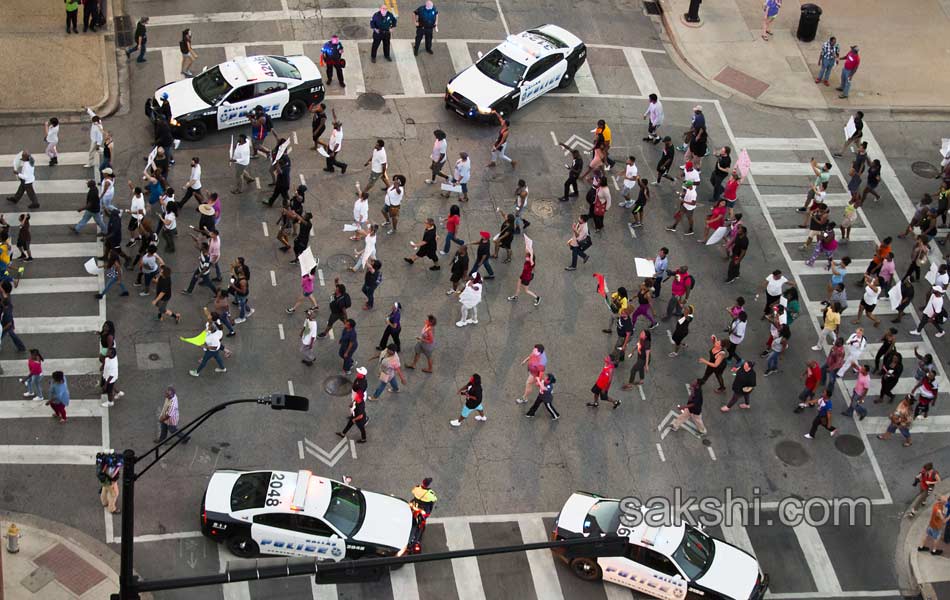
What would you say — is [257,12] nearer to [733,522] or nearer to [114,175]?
[114,175]

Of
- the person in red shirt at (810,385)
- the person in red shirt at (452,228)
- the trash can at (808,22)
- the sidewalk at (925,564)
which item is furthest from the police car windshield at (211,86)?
the sidewalk at (925,564)

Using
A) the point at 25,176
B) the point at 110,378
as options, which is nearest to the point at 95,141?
the point at 25,176

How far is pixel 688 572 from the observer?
2362 centimetres

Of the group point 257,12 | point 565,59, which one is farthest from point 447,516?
point 257,12

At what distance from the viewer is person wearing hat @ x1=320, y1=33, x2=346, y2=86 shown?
34.7 meters

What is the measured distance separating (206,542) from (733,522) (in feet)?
33.1

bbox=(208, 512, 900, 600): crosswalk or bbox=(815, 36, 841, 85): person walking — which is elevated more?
bbox=(815, 36, 841, 85): person walking

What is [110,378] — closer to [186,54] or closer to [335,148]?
[335,148]

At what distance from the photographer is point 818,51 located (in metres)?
39.3

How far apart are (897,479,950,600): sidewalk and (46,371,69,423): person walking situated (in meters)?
16.4

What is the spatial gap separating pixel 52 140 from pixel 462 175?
384 inches

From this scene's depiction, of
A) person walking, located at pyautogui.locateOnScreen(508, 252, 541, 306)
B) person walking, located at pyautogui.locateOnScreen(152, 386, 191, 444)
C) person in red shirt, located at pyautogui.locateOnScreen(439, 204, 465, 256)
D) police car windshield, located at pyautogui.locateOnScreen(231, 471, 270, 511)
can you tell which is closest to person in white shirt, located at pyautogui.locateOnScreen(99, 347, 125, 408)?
person walking, located at pyautogui.locateOnScreen(152, 386, 191, 444)

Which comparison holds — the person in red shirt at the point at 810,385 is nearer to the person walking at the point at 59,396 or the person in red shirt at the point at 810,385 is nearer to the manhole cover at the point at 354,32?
the person walking at the point at 59,396

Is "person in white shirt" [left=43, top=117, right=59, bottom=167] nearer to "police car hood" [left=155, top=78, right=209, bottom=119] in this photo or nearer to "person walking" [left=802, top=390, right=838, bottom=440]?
"police car hood" [left=155, top=78, right=209, bottom=119]
